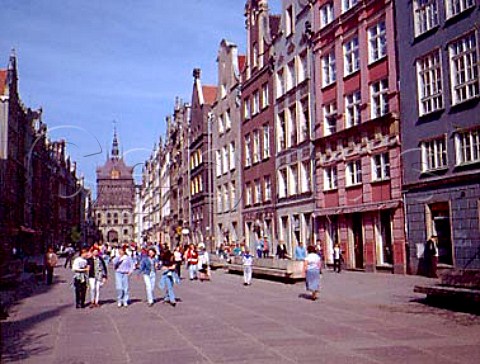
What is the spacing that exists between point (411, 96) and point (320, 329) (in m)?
17.8

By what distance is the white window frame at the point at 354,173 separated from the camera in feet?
109

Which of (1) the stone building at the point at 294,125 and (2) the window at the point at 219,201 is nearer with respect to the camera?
(1) the stone building at the point at 294,125

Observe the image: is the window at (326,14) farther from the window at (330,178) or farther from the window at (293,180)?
the window at (293,180)

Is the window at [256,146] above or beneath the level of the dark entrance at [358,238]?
above

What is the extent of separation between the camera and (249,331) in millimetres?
13328

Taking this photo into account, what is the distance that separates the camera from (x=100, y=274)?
2012cm

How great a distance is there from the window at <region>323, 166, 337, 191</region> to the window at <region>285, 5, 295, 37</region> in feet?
35.7

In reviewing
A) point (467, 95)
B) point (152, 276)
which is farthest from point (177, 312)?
point (467, 95)

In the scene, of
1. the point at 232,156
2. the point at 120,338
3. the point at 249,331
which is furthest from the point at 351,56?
the point at 120,338

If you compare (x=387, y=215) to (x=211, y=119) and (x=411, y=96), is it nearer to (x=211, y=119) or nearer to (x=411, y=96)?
(x=411, y=96)

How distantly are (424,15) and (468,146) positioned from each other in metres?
6.46

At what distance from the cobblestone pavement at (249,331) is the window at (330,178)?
1425 cm

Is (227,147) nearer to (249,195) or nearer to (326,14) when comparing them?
(249,195)

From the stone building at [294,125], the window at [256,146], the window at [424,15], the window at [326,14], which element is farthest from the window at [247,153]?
the window at [424,15]
